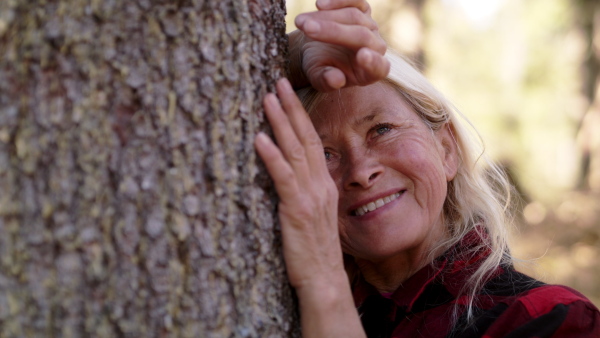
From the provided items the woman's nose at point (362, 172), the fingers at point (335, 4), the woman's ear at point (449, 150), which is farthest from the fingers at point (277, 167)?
the woman's ear at point (449, 150)

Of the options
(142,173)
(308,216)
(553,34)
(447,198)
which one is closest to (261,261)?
(308,216)

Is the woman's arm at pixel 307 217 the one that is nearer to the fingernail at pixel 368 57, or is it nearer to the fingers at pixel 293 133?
the fingers at pixel 293 133

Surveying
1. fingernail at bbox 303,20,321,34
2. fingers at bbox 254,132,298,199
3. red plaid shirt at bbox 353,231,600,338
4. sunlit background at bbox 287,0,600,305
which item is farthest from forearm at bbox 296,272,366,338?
sunlit background at bbox 287,0,600,305

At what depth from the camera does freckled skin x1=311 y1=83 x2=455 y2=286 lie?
2.03m

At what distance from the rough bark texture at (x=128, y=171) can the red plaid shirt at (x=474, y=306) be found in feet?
2.48

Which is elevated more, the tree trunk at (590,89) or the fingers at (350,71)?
the fingers at (350,71)

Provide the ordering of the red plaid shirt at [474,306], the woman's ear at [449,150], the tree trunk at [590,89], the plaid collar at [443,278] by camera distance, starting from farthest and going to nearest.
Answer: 1. the tree trunk at [590,89]
2. the woman's ear at [449,150]
3. the plaid collar at [443,278]
4. the red plaid shirt at [474,306]

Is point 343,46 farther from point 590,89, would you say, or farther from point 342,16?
point 590,89

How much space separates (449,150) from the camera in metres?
2.35

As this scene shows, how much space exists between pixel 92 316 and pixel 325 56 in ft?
3.35

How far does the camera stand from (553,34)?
44.3 feet

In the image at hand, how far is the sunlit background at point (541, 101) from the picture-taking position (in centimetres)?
748

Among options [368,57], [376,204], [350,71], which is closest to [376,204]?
[376,204]

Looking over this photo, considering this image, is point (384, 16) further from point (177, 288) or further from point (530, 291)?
point (177, 288)
